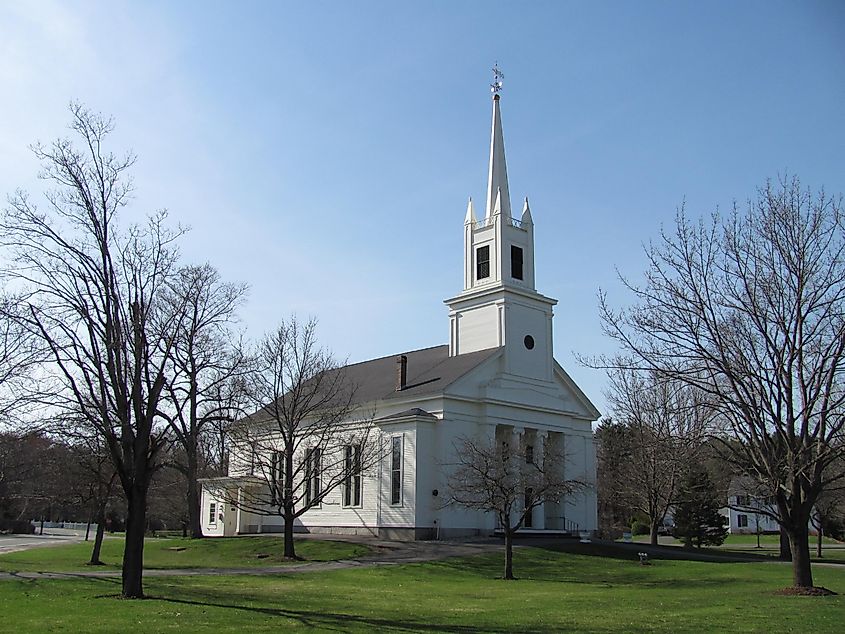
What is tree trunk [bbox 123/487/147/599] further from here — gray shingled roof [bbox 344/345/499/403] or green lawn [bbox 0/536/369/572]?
gray shingled roof [bbox 344/345/499/403]

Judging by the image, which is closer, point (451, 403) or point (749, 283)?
point (749, 283)

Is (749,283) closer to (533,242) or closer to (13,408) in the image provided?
(13,408)

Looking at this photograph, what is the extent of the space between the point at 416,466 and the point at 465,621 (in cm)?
2631

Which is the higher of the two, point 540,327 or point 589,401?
point 540,327

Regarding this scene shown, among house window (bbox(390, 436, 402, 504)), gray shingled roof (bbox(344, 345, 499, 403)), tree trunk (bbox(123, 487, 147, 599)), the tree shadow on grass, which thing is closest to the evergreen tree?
gray shingled roof (bbox(344, 345, 499, 403))

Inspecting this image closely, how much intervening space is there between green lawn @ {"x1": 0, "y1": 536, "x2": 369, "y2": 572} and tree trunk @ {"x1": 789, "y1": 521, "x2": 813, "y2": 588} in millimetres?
18128

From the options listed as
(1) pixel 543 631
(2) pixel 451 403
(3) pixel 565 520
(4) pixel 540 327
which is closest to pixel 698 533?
(3) pixel 565 520

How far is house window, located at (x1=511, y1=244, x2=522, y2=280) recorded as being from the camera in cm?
4912

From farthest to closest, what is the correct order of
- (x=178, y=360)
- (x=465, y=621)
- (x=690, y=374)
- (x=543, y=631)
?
(x=690, y=374) < (x=178, y=360) < (x=465, y=621) < (x=543, y=631)

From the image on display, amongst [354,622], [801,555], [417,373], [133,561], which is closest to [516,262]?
[417,373]

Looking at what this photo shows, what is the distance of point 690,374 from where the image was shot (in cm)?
2292

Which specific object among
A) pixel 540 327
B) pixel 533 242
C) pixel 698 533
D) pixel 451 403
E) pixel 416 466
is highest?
pixel 533 242

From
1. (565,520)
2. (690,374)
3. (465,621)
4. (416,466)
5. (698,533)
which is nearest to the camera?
(465,621)

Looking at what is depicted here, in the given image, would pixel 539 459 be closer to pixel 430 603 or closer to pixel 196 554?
pixel 196 554
